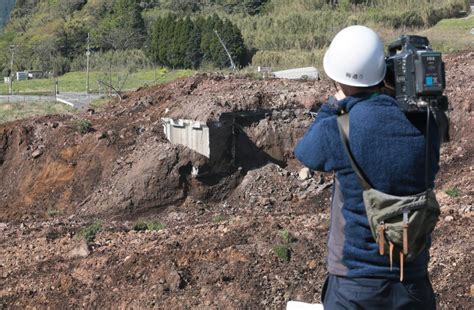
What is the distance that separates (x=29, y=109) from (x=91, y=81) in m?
18.6

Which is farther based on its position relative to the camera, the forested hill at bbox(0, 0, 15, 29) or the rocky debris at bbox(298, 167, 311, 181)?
the forested hill at bbox(0, 0, 15, 29)

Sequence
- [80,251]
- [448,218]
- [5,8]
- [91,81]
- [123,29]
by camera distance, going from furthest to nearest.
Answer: [5,8]
[123,29]
[91,81]
[80,251]
[448,218]

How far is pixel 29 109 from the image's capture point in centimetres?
2630

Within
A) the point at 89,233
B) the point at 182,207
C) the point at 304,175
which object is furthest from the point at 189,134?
the point at 89,233

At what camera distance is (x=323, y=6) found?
165 ft

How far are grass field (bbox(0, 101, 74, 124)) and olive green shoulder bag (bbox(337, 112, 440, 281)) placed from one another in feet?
73.0

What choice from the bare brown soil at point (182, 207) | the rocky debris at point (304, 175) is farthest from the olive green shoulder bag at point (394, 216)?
the rocky debris at point (304, 175)

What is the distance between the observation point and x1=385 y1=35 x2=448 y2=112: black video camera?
108 inches

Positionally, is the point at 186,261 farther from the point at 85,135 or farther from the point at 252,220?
the point at 85,135

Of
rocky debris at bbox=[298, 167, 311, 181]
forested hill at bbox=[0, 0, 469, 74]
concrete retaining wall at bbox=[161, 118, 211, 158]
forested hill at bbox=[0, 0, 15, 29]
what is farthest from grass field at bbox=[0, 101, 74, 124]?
forested hill at bbox=[0, 0, 15, 29]

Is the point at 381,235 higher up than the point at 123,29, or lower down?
higher up

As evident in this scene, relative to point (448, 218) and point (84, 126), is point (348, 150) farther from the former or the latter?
point (84, 126)

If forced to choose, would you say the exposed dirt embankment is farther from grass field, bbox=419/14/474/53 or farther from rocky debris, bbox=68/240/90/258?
grass field, bbox=419/14/474/53

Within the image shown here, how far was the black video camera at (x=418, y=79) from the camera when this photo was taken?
9.01 feet
